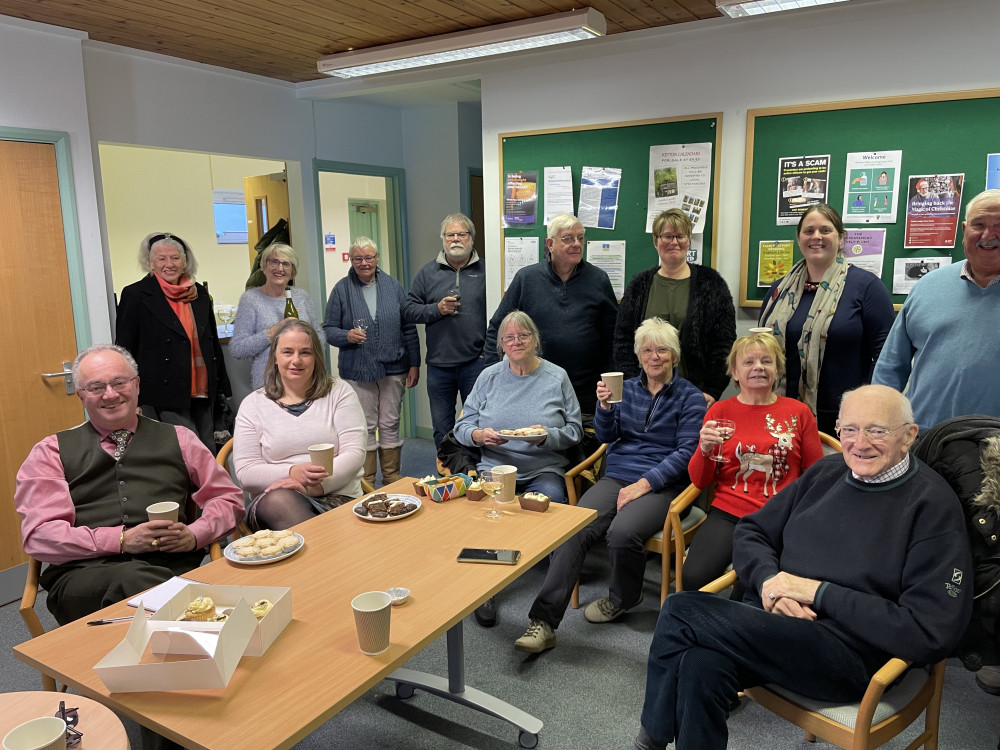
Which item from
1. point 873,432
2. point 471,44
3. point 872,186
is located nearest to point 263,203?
point 471,44

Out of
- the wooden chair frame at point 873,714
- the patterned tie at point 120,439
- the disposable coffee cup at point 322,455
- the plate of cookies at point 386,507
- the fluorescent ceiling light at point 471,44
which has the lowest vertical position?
the wooden chair frame at point 873,714

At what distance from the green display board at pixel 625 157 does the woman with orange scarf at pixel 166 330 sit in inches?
77.6

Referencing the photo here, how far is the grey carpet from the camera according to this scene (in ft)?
7.73

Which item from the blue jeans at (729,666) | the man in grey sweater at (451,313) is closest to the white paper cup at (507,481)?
the blue jeans at (729,666)

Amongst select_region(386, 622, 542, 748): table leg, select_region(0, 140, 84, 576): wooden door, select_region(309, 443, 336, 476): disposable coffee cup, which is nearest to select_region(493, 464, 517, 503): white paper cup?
select_region(386, 622, 542, 748): table leg

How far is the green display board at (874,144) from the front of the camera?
→ 10.5 ft

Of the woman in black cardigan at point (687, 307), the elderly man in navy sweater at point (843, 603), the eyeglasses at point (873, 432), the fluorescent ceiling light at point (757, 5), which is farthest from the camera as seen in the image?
the woman in black cardigan at point (687, 307)

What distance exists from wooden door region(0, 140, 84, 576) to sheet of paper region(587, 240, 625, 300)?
2840 mm

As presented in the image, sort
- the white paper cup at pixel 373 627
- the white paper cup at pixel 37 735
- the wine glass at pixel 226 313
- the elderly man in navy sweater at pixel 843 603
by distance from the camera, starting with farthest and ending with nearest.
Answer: the wine glass at pixel 226 313 < the elderly man in navy sweater at pixel 843 603 < the white paper cup at pixel 373 627 < the white paper cup at pixel 37 735

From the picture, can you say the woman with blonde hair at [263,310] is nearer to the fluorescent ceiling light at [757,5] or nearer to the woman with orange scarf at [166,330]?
the woman with orange scarf at [166,330]

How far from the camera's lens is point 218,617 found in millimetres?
1609

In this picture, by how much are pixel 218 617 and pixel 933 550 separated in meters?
1.75

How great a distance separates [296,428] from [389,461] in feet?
5.98

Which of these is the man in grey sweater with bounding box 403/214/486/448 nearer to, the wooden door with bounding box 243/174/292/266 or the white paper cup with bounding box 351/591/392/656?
the wooden door with bounding box 243/174/292/266
